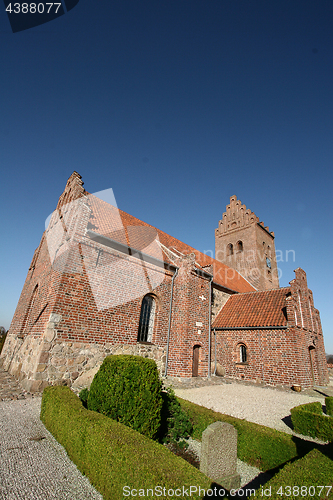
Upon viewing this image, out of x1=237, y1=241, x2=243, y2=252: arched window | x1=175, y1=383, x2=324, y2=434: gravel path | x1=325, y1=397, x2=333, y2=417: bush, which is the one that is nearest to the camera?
x1=175, y1=383, x2=324, y2=434: gravel path

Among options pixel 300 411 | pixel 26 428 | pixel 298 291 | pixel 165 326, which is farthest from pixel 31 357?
pixel 298 291

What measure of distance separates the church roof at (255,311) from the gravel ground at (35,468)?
431 inches

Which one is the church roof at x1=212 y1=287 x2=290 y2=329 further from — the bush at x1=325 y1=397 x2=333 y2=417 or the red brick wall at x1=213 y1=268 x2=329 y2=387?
the bush at x1=325 y1=397 x2=333 y2=417

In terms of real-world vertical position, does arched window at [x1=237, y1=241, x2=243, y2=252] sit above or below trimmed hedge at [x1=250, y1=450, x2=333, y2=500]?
above

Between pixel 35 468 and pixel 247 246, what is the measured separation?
2415 cm

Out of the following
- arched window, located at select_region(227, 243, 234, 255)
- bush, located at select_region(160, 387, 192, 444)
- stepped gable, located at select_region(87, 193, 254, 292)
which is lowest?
bush, located at select_region(160, 387, 192, 444)

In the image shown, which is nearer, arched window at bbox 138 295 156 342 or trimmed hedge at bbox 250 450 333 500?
trimmed hedge at bbox 250 450 333 500

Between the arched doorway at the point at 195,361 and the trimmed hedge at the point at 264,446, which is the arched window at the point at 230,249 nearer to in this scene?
the arched doorway at the point at 195,361

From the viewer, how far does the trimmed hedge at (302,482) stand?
2379 mm

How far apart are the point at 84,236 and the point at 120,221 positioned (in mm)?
3802

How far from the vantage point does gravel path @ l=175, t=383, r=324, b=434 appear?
684cm

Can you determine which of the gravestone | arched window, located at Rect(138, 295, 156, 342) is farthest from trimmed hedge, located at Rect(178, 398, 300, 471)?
arched window, located at Rect(138, 295, 156, 342)

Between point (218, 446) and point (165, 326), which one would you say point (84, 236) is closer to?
point (165, 326)

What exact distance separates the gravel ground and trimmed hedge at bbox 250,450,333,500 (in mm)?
2204
